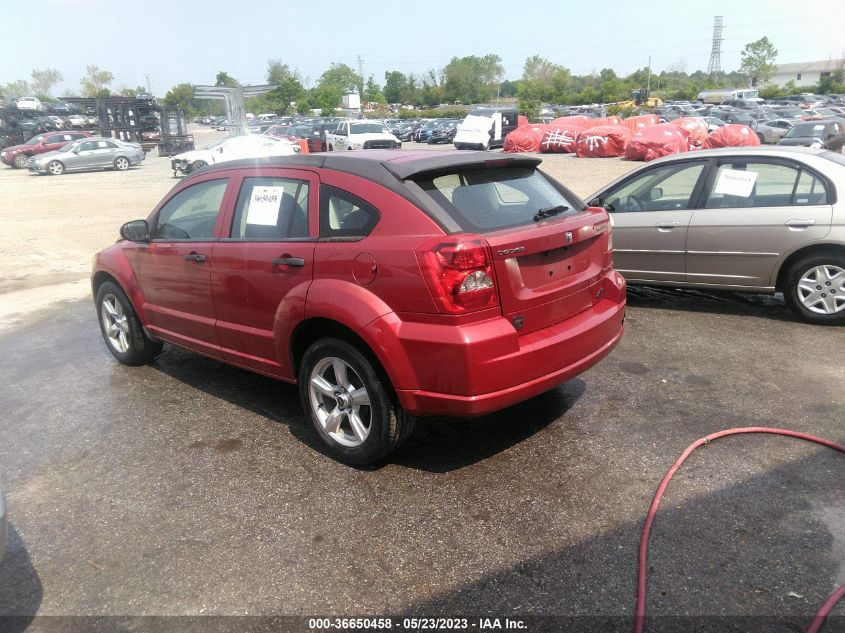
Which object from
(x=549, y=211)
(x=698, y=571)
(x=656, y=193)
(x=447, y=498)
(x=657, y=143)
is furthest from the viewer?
(x=657, y=143)

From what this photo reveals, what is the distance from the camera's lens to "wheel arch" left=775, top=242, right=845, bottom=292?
219 inches

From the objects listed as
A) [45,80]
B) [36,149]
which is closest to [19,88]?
[45,80]

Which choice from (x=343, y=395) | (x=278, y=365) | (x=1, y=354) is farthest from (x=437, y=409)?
(x=1, y=354)

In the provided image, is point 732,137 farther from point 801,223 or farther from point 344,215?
point 344,215

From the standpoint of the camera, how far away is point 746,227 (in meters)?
5.90

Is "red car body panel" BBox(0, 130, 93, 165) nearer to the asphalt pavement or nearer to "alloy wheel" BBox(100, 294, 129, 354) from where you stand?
"alloy wheel" BBox(100, 294, 129, 354)

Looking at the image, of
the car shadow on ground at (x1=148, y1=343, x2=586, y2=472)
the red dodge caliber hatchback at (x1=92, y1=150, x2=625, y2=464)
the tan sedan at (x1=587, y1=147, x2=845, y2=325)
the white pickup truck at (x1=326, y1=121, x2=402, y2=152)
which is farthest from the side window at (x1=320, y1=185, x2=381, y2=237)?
the white pickup truck at (x1=326, y1=121, x2=402, y2=152)

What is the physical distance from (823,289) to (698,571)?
3.98m

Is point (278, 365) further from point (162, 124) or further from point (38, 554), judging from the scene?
point (162, 124)

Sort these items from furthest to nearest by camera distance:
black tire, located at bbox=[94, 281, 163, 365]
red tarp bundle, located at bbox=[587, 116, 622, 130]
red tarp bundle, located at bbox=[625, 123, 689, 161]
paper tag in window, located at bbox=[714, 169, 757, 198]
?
red tarp bundle, located at bbox=[587, 116, 622, 130], red tarp bundle, located at bbox=[625, 123, 689, 161], paper tag in window, located at bbox=[714, 169, 757, 198], black tire, located at bbox=[94, 281, 163, 365]

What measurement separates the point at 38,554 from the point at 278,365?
158 cm

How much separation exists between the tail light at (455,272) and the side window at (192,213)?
196cm

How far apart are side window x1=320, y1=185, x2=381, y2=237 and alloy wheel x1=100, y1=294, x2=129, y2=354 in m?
2.65

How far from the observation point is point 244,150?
23.1 m
